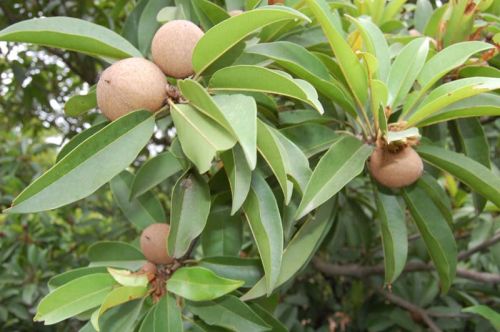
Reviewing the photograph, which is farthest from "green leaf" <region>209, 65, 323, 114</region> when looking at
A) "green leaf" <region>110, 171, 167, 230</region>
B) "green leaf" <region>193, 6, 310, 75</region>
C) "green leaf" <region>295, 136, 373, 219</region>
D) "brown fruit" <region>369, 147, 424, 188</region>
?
"green leaf" <region>110, 171, 167, 230</region>

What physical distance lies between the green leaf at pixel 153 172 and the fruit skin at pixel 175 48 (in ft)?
0.83

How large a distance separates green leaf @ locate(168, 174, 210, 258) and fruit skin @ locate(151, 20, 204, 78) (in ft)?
0.60

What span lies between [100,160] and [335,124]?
0.55 meters

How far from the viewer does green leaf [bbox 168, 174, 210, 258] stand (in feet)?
3.00

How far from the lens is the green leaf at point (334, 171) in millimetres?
859

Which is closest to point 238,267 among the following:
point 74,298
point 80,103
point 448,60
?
point 74,298

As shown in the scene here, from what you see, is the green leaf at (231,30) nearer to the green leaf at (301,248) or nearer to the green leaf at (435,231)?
the green leaf at (301,248)

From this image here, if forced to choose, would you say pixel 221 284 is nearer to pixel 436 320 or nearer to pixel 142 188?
pixel 142 188

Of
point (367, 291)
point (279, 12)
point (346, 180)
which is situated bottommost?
point (367, 291)

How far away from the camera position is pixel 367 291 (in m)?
2.45

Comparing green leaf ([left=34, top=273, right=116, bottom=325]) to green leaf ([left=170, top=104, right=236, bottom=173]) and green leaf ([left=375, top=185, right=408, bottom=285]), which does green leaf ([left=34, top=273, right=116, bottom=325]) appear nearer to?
green leaf ([left=170, top=104, right=236, bottom=173])

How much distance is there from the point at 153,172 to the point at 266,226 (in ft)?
1.10

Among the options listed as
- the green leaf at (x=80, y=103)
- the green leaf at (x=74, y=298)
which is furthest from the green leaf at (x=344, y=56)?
the green leaf at (x=74, y=298)

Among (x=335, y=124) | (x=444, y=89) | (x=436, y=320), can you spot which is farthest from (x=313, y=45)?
(x=436, y=320)
